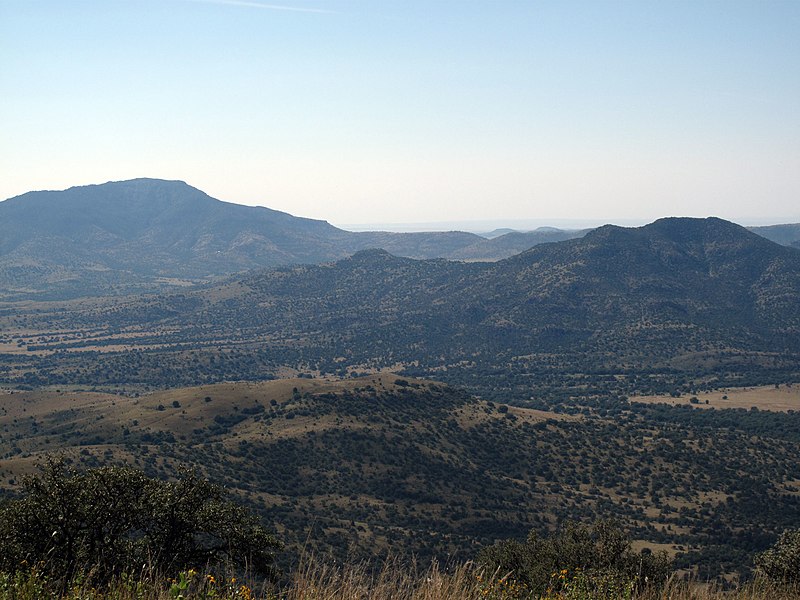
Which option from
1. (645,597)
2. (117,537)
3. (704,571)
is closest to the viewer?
(645,597)

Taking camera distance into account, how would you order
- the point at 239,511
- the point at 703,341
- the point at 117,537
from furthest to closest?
the point at 703,341 → the point at 239,511 → the point at 117,537

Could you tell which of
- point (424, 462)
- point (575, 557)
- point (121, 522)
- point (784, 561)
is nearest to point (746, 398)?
point (424, 462)

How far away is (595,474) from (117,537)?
75322 mm

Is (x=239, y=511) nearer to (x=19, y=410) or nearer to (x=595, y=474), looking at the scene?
(x=595, y=474)

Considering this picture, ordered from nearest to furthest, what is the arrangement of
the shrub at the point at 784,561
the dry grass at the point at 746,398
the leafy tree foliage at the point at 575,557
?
1. the shrub at the point at 784,561
2. the leafy tree foliage at the point at 575,557
3. the dry grass at the point at 746,398

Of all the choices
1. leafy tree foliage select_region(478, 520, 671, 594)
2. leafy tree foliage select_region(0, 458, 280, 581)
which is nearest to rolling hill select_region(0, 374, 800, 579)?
leafy tree foliage select_region(478, 520, 671, 594)

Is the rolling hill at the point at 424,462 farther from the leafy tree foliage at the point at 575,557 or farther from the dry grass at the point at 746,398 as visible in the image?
the dry grass at the point at 746,398

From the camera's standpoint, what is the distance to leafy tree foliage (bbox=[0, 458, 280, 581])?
18.1 metres

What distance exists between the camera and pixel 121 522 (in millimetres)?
19844

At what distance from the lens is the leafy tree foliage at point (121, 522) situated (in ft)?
59.4

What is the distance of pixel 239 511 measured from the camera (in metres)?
22.9

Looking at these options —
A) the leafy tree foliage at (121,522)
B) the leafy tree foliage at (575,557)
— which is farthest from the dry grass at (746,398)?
the leafy tree foliage at (121,522)

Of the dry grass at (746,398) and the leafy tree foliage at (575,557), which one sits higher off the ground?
the leafy tree foliage at (575,557)

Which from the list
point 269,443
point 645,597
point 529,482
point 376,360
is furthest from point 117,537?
point 376,360
